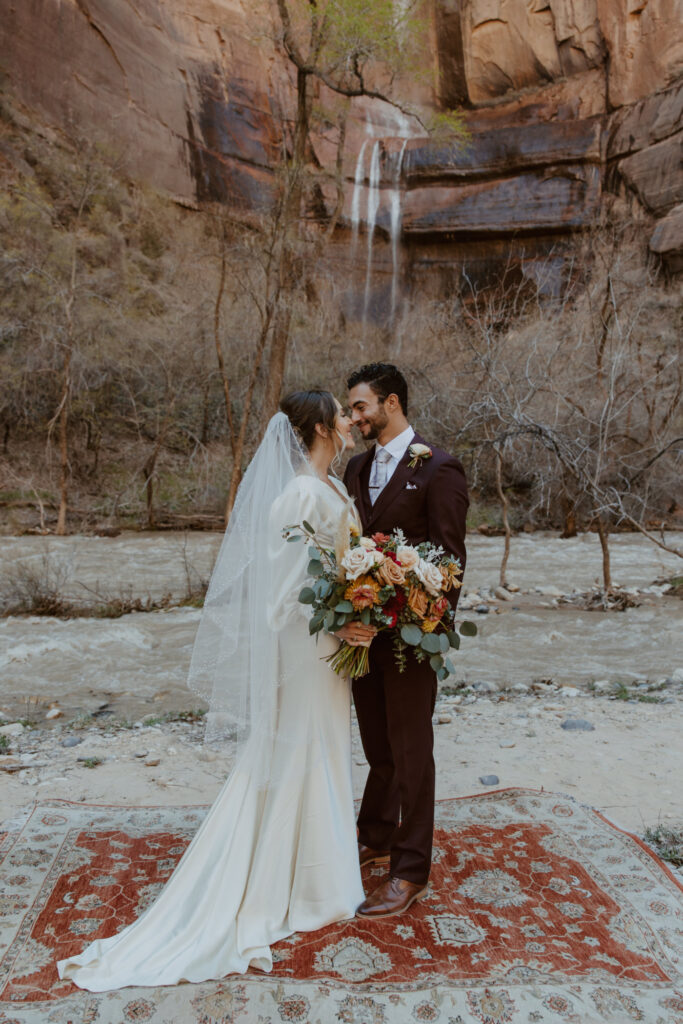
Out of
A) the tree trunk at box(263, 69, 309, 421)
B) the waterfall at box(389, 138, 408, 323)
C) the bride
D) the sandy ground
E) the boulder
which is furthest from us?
the waterfall at box(389, 138, 408, 323)

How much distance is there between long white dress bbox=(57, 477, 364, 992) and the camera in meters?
2.58

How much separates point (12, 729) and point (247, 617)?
3.68 m

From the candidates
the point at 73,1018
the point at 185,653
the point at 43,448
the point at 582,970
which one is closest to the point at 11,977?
the point at 73,1018

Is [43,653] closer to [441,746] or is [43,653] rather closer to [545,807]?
[441,746]

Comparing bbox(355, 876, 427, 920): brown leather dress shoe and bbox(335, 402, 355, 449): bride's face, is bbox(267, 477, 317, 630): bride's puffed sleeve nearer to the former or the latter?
bbox(335, 402, 355, 449): bride's face

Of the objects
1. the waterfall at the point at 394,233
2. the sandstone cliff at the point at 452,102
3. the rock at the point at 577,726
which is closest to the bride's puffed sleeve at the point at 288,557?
the rock at the point at 577,726

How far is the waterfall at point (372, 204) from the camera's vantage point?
28844mm

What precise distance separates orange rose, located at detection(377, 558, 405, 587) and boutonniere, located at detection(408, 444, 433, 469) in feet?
1.65

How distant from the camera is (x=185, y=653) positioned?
27.1 feet

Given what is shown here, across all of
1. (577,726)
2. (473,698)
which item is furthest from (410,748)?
(473,698)

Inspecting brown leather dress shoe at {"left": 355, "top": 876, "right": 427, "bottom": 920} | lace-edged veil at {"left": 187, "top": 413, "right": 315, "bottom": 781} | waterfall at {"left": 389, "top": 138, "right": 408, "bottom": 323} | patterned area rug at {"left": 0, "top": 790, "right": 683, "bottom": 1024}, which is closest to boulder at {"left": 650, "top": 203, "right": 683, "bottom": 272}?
waterfall at {"left": 389, "top": 138, "right": 408, "bottom": 323}

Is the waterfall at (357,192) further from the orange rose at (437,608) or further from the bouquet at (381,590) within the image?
the orange rose at (437,608)

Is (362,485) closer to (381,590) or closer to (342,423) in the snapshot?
(342,423)

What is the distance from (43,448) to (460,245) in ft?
58.0
